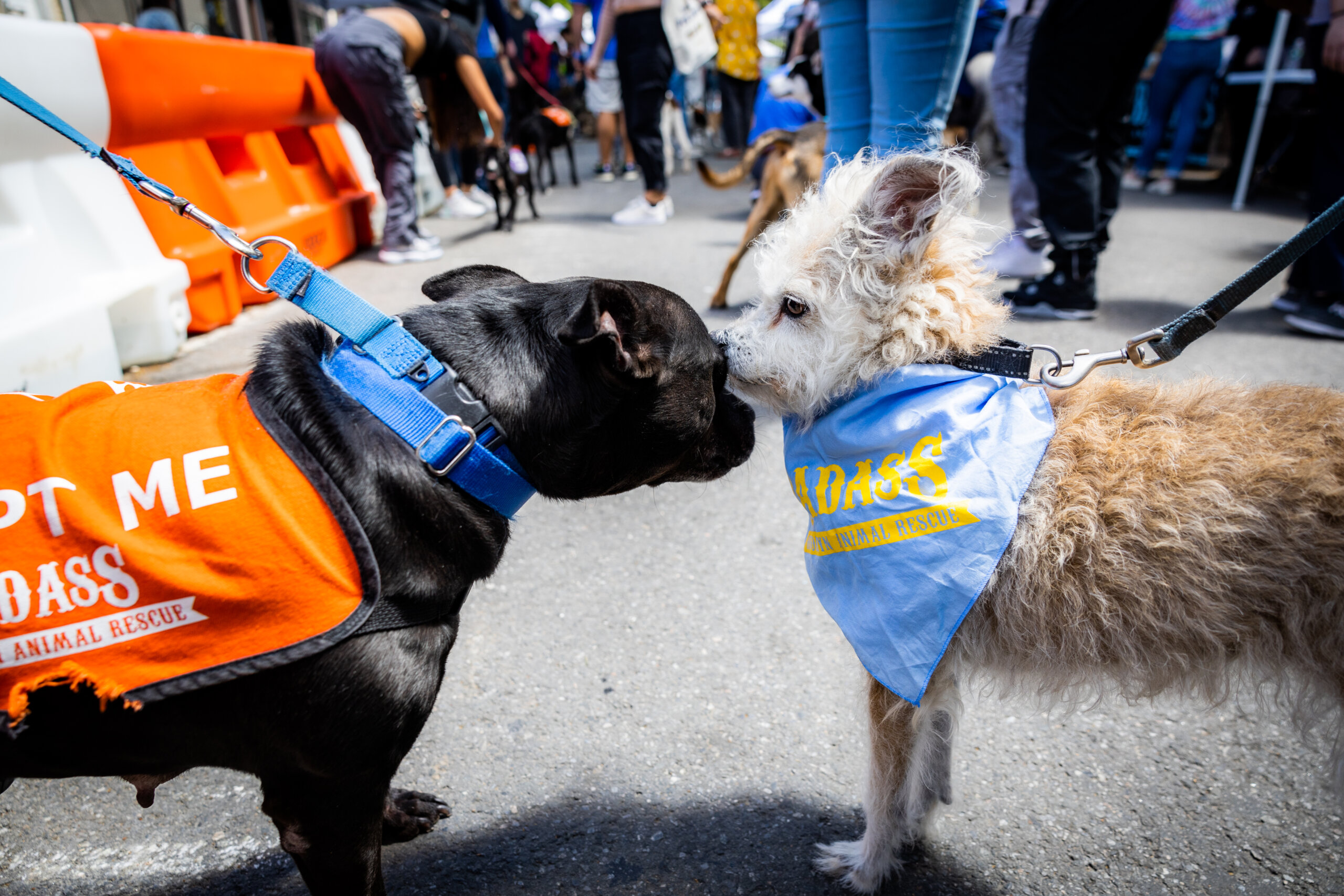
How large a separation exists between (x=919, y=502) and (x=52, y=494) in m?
1.56

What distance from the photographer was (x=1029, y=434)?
160 cm

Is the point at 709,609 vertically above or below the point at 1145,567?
below

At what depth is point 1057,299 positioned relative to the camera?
17.6 ft

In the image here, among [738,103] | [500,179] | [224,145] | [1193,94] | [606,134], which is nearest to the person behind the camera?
[224,145]

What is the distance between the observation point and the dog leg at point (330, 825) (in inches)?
56.5

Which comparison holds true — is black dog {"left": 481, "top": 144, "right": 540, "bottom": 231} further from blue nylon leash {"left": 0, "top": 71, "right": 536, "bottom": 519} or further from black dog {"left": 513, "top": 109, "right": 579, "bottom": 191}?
blue nylon leash {"left": 0, "top": 71, "right": 536, "bottom": 519}

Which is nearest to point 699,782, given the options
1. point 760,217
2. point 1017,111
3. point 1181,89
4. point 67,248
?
point 67,248

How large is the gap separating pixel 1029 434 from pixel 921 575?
373 mm

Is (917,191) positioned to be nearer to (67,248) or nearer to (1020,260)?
(67,248)

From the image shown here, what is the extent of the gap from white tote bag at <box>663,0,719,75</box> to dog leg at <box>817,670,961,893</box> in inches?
307

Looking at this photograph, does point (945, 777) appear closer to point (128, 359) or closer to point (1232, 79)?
point (128, 359)

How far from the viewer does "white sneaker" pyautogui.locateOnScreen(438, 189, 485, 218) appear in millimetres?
9695

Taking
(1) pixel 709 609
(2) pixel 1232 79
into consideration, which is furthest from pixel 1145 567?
(2) pixel 1232 79

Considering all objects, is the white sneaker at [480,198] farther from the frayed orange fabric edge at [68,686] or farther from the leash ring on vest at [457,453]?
the frayed orange fabric edge at [68,686]
